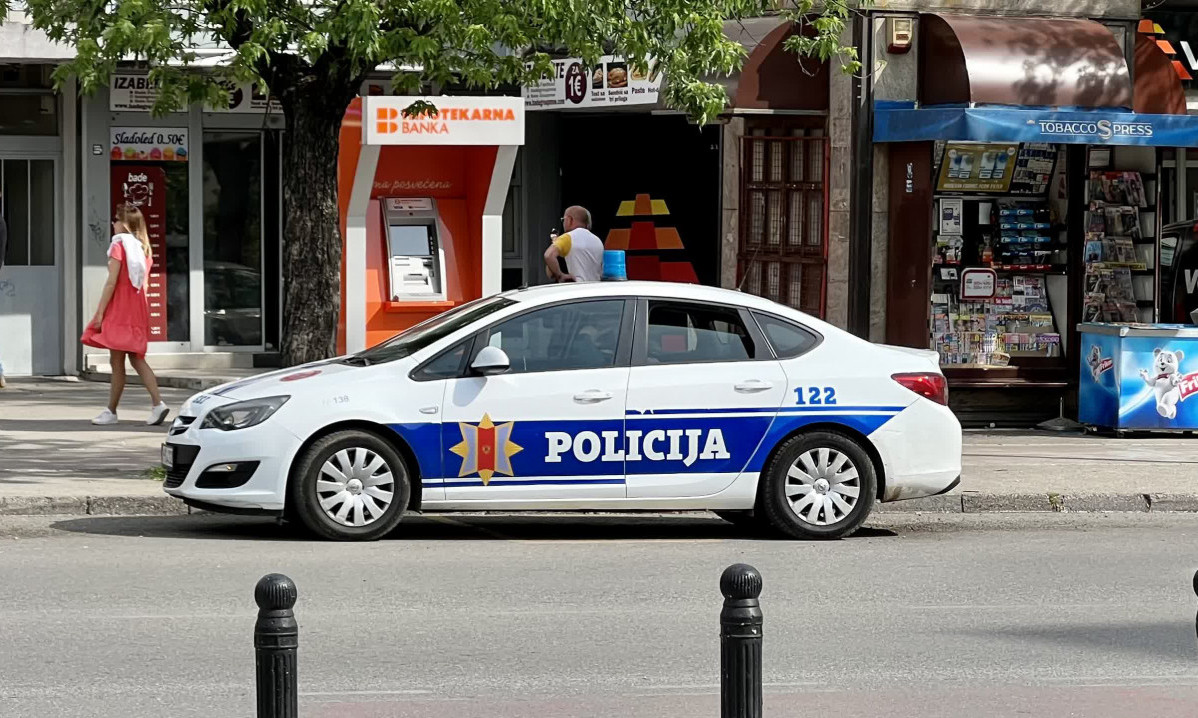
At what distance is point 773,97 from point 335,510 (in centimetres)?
860

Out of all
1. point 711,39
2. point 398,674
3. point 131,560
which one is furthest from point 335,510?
point 711,39

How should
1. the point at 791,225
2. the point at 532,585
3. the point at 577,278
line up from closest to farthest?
the point at 532,585 < the point at 577,278 < the point at 791,225

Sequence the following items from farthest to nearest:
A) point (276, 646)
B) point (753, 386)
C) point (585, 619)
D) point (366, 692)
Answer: point (753, 386) → point (585, 619) → point (366, 692) → point (276, 646)

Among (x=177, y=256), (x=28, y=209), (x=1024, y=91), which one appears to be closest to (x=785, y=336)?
(x=1024, y=91)

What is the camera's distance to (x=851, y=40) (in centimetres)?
1731

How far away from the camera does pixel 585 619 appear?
27.1 feet

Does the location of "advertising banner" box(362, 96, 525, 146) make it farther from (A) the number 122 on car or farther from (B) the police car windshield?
(A) the number 122 on car

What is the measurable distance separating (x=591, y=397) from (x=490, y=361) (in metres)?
0.63

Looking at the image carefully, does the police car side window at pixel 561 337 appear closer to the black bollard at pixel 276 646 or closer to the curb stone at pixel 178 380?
the black bollard at pixel 276 646

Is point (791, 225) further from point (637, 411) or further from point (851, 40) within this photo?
point (637, 411)

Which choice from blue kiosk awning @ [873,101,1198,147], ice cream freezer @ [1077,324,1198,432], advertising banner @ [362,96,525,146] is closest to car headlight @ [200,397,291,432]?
advertising banner @ [362,96,525,146]

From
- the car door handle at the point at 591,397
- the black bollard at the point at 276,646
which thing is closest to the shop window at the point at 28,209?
the car door handle at the point at 591,397

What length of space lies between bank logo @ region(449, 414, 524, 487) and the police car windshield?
61cm

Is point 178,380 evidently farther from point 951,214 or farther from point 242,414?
point 242,414
